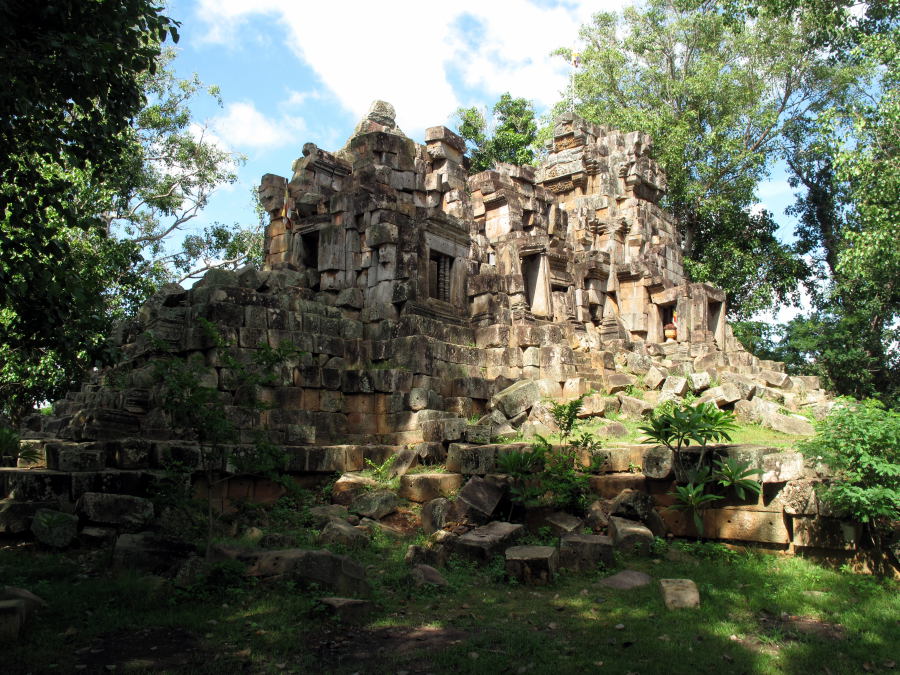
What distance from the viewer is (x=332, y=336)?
13188 millimetres

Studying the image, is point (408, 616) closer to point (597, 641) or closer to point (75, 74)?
point (597, 641)

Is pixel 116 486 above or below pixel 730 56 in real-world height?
below

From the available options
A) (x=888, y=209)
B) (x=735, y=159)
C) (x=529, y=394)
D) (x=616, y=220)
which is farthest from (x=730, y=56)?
(x=529, y=394)

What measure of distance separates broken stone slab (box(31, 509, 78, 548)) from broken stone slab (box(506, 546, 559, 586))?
4.64 meters

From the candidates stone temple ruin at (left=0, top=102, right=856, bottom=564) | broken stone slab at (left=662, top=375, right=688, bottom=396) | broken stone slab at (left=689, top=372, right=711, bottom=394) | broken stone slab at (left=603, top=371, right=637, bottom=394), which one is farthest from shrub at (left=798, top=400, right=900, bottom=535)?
broken stone slab at (left=603, top=371, right=637, bottom=394)

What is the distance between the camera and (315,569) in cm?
665

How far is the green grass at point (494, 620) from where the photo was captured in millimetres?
5254

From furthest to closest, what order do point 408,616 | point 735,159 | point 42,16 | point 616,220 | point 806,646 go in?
point 735,159 → point 616,220 → point 42,16 → point 408,616 → point 806,646

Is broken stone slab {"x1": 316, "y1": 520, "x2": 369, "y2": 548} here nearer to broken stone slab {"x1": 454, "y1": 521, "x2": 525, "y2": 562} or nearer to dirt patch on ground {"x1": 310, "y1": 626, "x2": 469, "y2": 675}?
broken stone slab {"x1": 454, "y1": 521, "x2": 525, "y2": 562}

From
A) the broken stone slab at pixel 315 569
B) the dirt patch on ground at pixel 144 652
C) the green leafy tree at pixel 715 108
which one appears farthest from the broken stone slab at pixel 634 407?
the green leafy tree at pixel 715 108

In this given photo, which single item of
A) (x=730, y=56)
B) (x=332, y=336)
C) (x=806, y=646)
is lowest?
(x=806, y=646)

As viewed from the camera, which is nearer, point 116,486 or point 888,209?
point 116,486

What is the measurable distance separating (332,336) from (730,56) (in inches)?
1015

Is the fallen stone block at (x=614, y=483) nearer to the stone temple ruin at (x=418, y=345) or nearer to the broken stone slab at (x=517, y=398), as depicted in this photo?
the stone temple ruin at (x=418, y=345)
